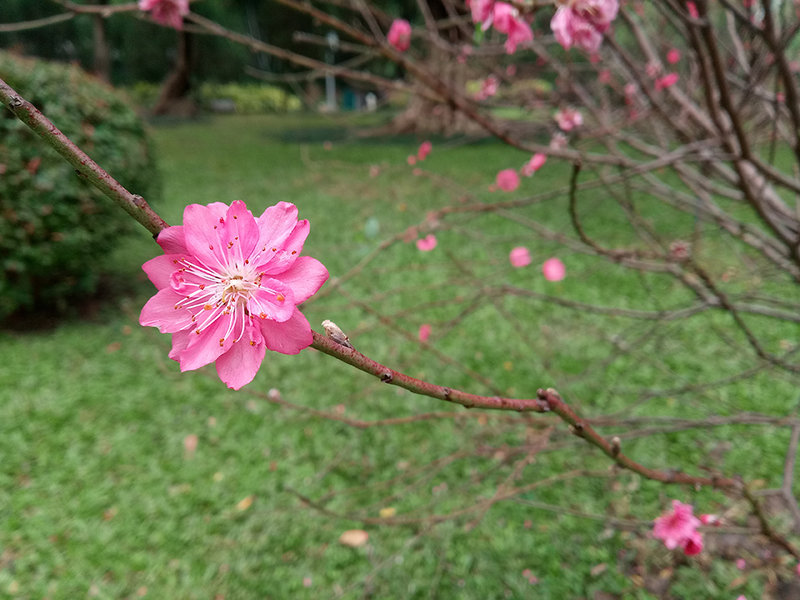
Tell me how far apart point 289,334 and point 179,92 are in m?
20.7

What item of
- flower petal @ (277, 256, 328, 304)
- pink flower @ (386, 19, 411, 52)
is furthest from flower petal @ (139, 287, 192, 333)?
pink flower @ (386, 19, 411, 52)

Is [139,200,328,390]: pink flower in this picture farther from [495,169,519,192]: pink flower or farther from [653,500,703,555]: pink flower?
[495,169,519,192]: pink flower

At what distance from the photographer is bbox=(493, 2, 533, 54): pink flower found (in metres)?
1.18

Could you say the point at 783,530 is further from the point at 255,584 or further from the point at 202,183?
the point at 202,183

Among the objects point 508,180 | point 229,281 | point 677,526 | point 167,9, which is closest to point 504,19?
point 167,9

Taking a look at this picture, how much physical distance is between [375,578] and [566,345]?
2082mm

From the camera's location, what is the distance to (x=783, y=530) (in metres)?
2.01

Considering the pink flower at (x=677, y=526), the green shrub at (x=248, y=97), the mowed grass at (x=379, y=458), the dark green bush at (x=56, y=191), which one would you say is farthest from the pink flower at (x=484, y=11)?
the green shrub at (x=248, y=97)

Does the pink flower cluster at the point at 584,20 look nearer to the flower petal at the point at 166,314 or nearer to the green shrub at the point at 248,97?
the flower petal at the point at 166,314

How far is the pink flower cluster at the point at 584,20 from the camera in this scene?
1.07 meters

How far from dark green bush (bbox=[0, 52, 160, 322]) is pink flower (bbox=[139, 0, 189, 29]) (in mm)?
1934

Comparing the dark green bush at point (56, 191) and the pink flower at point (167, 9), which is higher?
the pink flower at point (167, 9)

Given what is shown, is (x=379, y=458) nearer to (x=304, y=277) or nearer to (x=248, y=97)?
(x=304, y=277)

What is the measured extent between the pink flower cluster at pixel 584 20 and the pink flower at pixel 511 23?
4.2 inches
